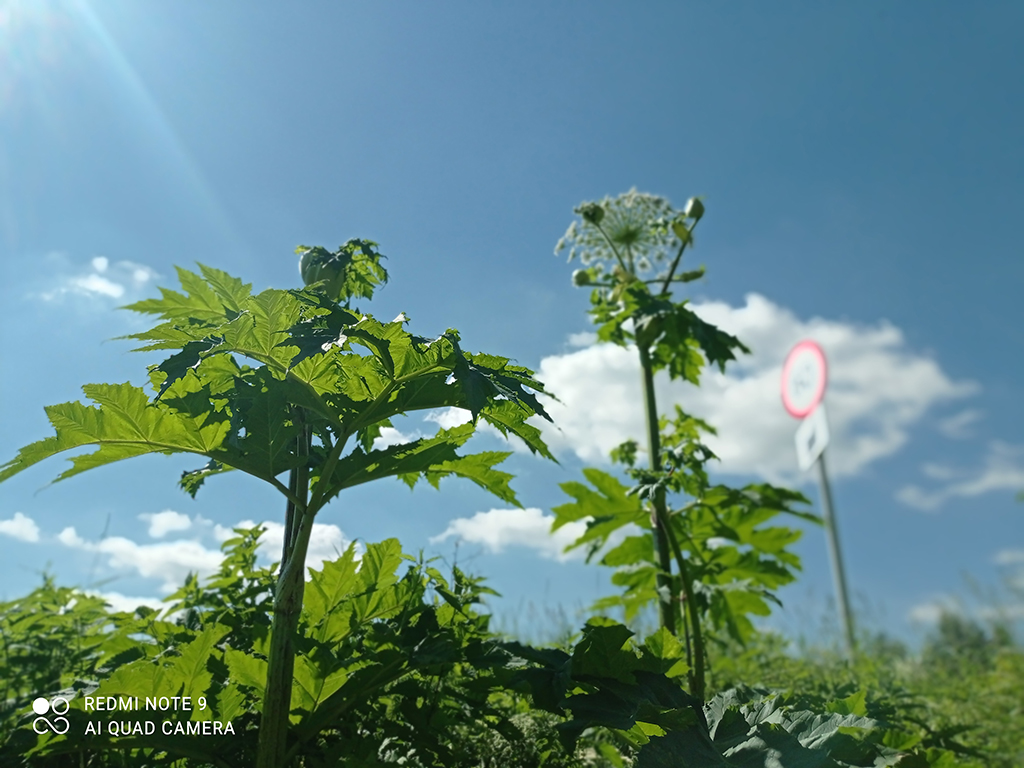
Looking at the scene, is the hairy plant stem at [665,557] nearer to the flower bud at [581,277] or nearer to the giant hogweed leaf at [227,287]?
the flower bud at [581,277]

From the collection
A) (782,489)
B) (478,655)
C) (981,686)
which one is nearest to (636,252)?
(782,489)

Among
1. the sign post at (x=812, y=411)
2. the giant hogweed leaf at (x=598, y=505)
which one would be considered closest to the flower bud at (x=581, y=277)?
the giant hogweed leaf at (x=598, y=505)

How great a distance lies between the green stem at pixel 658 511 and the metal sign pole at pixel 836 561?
2569 mm

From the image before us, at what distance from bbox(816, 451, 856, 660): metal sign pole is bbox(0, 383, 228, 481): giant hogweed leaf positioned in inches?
165

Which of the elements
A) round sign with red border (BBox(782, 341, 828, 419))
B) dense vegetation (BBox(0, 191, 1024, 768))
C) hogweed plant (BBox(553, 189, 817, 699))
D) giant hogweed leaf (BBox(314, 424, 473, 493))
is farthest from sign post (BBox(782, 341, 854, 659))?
giant hogweed leaf (BBox(314, 424, 473, 493))

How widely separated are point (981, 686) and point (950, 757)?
9.15ft

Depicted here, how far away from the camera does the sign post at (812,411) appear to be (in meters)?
6.60

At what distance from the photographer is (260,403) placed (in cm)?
143

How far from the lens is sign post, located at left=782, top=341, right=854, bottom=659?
6602 mm

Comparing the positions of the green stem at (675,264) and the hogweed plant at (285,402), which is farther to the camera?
the green stem at (675,264)

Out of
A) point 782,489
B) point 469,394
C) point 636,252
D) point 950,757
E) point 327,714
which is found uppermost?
point 636,252

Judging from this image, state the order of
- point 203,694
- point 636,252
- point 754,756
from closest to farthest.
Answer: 1. point 754,756
2. point 203,694
3. point 636,252

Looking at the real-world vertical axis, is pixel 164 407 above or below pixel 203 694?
above

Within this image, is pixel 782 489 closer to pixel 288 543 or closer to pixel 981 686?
pixel 288 543
